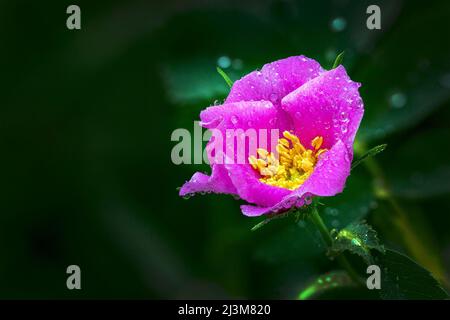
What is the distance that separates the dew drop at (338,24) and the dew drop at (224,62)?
25 cm

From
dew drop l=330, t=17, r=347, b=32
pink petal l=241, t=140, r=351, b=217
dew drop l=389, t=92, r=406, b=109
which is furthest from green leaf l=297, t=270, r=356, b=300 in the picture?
dew drop l=330, t=17, r=347, b=32

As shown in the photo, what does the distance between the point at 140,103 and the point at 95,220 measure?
0.35 metres

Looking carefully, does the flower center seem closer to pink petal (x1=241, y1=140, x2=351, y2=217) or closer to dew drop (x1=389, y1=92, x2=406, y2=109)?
pink petal (x1=241, y1=140, x2=351, y2=217)

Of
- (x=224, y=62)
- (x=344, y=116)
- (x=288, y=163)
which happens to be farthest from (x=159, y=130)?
(x=344, y=116)

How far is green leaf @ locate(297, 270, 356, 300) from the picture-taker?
99 centimetres

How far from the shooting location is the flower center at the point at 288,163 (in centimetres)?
89

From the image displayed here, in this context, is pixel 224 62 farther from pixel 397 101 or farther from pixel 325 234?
pixel 325 234

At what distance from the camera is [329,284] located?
0.99m

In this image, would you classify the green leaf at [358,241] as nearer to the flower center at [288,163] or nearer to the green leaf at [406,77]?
the flower center at [288,163]


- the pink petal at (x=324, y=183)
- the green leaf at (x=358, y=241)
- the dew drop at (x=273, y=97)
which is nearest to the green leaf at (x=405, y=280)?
the green leaf at (x=358, y=241)

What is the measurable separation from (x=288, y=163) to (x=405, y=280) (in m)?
0.23

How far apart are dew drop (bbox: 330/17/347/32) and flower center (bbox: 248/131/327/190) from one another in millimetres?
533
